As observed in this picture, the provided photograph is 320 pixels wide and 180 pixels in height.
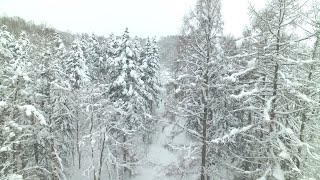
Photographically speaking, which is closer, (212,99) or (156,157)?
(212,99)

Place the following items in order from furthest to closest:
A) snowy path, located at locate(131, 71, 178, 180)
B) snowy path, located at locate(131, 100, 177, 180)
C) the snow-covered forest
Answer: snowy path, located at locate(131, 100, 177, 180), snowy path, located at locate(131, 71, 178, 180), the snow-covered forest

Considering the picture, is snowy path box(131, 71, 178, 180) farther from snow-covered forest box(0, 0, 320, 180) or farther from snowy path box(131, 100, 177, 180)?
snow-covered forest box(0, 0, 320, 180)

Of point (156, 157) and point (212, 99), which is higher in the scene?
point (212, 99)

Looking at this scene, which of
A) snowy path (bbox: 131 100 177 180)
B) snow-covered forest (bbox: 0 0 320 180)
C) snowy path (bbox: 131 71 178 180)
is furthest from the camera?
snowy path (bbox: 131 100 177 180)

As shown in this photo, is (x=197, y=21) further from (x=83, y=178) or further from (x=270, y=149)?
(x=83, y=178)

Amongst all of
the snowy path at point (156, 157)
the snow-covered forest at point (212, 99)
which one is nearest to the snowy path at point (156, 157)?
the snowy path at point (156, 157)

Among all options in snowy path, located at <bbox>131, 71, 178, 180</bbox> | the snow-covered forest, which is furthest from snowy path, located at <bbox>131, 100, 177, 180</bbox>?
the snow-covered forest

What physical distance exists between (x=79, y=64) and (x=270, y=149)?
2591 cm

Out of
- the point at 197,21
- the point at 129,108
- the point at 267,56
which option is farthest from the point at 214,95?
the point at 129,108

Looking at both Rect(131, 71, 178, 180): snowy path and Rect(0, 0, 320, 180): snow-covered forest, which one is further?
Rect(131, 71, 178, 180): snowy path

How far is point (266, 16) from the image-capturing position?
12.5m

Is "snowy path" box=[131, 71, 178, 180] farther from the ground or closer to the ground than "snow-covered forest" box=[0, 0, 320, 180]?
closer to the ground

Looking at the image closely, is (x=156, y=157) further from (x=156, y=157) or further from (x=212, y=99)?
(x=212, y=99)

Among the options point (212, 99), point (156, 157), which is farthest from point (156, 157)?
point (212, 99)
